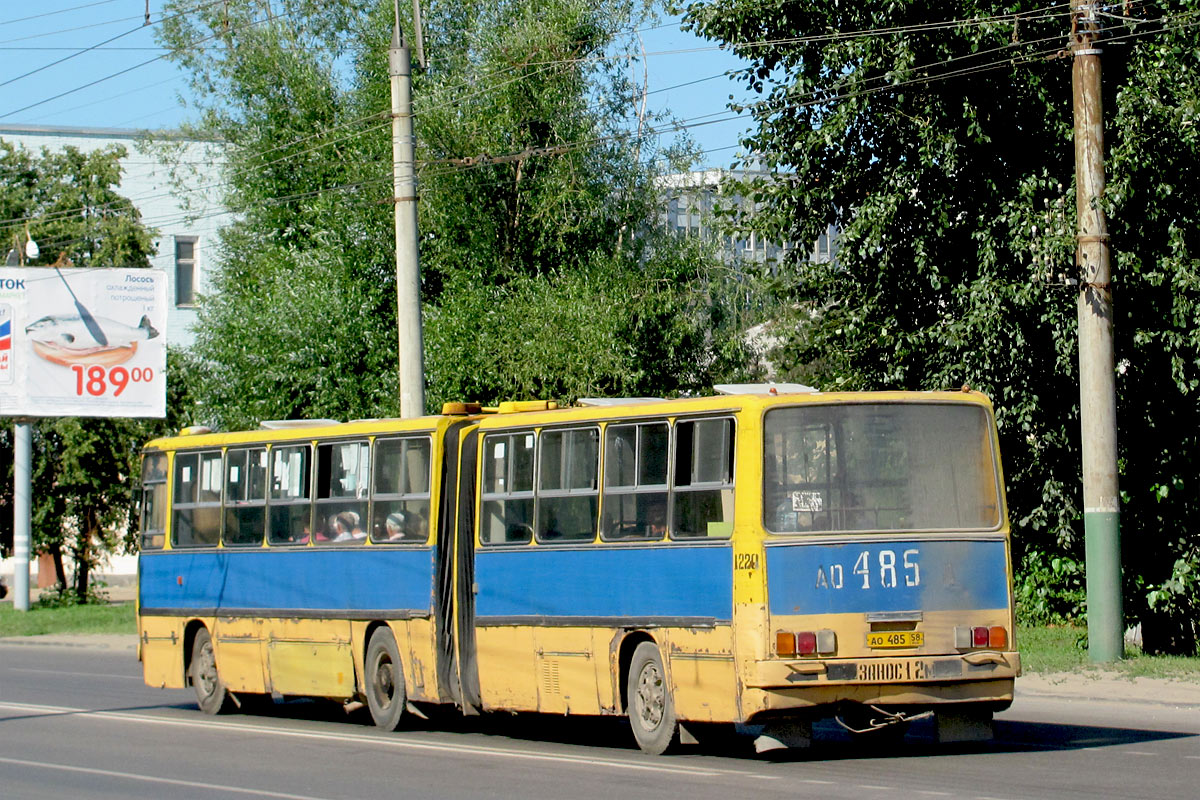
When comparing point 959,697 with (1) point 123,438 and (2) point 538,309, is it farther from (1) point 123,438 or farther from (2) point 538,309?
(1) point 123,438

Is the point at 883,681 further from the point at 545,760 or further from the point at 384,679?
the point at 384,679

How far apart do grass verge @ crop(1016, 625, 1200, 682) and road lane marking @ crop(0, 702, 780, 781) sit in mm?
5948

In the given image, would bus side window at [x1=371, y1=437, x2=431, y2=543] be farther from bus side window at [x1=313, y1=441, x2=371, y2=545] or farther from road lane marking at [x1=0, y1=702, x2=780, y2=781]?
road lane marking at [x1=0, y1=702, x2=780, y2=781]

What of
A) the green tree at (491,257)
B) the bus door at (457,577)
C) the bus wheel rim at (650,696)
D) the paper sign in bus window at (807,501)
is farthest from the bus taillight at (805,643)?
the green tree at (491,257)

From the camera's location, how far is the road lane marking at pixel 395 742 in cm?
1265

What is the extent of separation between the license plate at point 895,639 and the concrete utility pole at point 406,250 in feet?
33.2

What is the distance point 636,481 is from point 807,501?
1627 millimetres

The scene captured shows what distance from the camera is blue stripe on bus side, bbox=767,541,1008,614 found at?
1280cm

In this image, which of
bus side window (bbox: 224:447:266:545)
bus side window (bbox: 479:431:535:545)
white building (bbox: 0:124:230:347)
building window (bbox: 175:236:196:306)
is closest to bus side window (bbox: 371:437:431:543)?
bus side window (bbox: 479:431:535:545)

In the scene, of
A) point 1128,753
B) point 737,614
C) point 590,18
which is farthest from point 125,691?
point 590,18

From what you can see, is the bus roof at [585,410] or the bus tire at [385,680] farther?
the bus tire at [385,680]

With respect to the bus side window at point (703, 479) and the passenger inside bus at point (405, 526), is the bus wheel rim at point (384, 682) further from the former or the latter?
Result: the bus side window at point (703, 479)

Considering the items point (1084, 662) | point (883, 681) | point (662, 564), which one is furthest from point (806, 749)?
point (1084, 662)

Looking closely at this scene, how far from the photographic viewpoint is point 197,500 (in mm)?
19703
